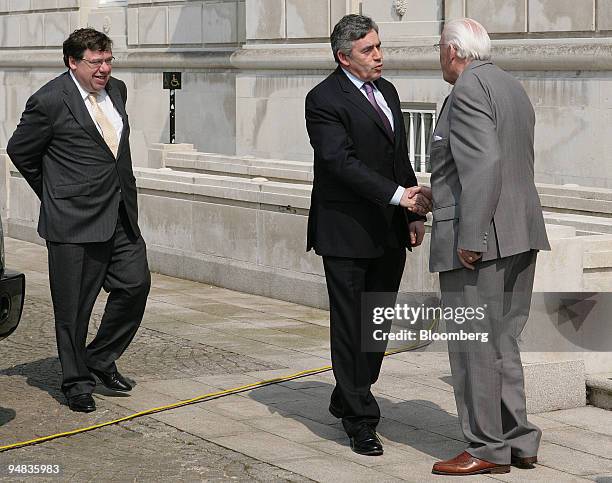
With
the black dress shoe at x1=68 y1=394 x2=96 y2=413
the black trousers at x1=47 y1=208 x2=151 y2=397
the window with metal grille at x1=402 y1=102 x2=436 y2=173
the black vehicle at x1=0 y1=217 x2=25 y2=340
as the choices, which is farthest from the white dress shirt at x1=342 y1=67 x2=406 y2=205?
the window with metal grille at x1=402 y1=102 x2=436 y2=173

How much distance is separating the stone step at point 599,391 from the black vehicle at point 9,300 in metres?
3.03

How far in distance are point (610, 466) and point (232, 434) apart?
1851mm

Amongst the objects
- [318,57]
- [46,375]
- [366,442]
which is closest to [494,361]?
[366,442]

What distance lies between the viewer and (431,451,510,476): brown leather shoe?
6.19 metres

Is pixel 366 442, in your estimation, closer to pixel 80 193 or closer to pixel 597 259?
pixel 597 259

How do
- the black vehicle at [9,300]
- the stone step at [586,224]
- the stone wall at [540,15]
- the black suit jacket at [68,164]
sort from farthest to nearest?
the stone wall at [540,15], the stone step at [586,224], the black suit jacket at [68,164], the black vehicle at [9,300]

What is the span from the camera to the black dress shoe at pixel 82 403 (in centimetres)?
761

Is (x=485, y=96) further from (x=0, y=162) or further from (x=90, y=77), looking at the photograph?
(x=0, y=162)

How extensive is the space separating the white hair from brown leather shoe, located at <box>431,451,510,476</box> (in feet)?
5.70

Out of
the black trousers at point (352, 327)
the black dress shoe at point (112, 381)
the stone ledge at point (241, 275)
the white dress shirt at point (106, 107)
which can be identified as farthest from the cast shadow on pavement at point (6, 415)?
the stone ledge at point (241, 275)

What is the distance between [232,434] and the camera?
7055mm

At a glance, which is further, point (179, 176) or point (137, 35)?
point (137, 35)

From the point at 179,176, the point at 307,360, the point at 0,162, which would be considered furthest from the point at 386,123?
the point at 0,162

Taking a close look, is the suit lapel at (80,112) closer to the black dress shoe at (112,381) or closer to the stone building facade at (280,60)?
the black dress shoe at (112,381)
